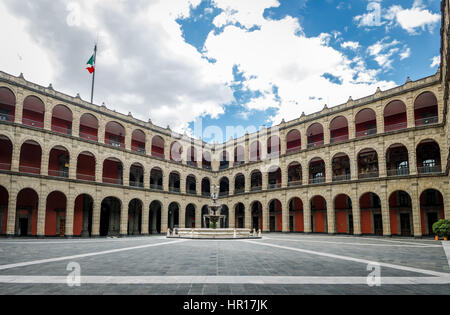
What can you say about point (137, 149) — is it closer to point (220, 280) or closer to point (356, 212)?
point (356, 212)

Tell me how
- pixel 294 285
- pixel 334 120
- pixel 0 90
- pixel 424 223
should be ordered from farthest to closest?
1. pixel 334 120
2. pixel 424 223
3. pixel 0 90
4. pixel 294 285

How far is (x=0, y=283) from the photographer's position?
543cm

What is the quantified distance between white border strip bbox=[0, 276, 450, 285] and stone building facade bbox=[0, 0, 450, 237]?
17.7 meters

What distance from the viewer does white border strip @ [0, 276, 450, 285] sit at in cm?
556

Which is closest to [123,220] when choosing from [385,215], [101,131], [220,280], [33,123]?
[101,131]

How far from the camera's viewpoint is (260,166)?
33.8m

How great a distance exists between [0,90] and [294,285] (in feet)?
85.9

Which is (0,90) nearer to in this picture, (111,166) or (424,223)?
(111,166)

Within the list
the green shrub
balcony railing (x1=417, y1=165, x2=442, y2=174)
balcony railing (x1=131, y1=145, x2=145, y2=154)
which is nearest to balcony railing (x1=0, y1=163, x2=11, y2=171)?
balcony railing (x1=131, y1=145, x2=145, y2=154)

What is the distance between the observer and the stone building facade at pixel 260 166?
73.2 ft

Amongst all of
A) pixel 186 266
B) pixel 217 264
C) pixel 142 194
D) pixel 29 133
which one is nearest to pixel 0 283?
pixel 186 266

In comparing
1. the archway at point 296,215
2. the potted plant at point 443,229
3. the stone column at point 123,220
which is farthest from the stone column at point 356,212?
the stone column at point 123,220

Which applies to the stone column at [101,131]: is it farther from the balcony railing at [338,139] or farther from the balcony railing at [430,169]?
the balcony railing at [430,169]

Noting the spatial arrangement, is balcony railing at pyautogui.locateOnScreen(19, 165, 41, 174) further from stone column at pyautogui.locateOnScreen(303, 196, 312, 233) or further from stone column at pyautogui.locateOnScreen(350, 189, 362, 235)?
stone column at pyautogui.locateOnScreen(350, 189, 362, 235)
